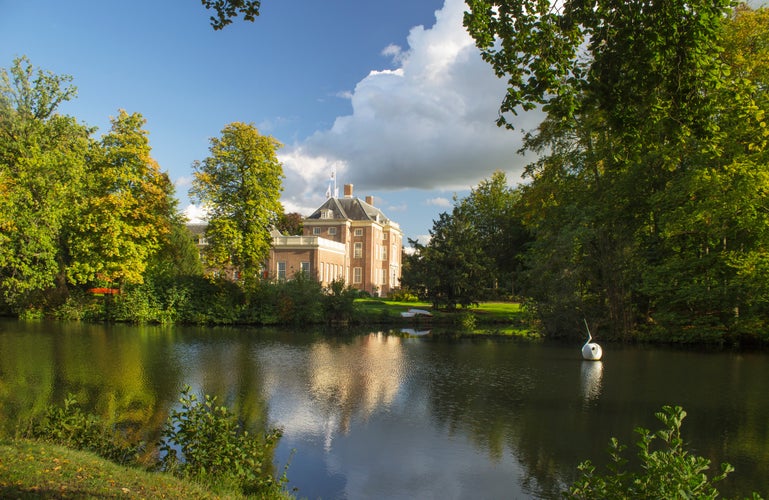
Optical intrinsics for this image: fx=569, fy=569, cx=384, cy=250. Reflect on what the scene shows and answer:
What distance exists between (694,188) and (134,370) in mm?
19517

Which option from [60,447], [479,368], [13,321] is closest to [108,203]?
[13,321]

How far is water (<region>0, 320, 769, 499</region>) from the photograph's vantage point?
805cm

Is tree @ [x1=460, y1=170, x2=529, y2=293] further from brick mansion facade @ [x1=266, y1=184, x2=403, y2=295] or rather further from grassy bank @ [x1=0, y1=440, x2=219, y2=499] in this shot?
grassy bank @ [x1=0, y1=440, x2=219, y2=499]

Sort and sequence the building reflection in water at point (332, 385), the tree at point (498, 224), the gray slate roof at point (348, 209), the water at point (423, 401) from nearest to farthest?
the water at point (423, 401)
the building reflection in water at point (332, 385)
the tree at point (498, 224)
the gray slate roof at point (348, 209)

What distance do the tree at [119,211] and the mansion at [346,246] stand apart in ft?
58.1

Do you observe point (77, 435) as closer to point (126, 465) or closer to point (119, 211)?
point (126, 465)

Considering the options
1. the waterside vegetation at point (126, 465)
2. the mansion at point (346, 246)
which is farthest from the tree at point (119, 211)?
the waterside vegetation at point (126, 465)

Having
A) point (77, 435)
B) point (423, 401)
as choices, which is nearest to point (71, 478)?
point (77, 435)

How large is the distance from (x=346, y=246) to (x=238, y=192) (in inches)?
967

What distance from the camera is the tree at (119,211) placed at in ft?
97.6

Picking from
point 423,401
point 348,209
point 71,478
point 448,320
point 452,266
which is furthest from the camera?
point 348,209

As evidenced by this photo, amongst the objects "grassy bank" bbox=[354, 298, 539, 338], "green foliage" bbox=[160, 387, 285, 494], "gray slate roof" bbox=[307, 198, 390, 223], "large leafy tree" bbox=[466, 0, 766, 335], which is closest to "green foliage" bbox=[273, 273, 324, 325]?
"grassy bank" bbox=[354, 298, 539, 338]

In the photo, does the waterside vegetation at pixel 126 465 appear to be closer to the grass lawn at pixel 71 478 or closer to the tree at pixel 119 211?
the grass lawn at pixel 71 478

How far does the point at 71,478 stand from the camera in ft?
16.4
